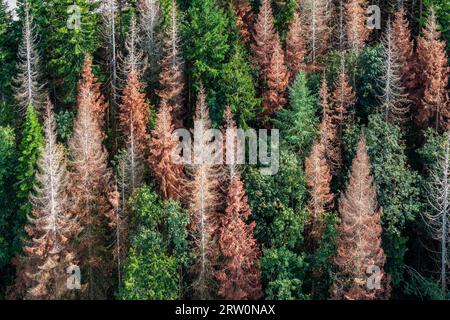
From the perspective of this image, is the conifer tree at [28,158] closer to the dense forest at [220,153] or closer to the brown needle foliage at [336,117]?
the dense forest at [220,153]

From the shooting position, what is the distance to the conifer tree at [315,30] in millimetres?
57375

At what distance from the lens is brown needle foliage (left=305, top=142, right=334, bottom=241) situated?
1877 inches

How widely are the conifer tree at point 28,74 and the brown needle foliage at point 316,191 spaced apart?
20.2 m

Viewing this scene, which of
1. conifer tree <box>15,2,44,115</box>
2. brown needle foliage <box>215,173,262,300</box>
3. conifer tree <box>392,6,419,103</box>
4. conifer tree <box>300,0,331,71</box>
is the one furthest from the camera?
conifer tree <box>300,0,331,71</box>

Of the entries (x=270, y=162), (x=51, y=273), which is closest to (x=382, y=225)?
(x=270, y=162)

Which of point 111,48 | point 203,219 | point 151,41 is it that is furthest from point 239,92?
point 111,48

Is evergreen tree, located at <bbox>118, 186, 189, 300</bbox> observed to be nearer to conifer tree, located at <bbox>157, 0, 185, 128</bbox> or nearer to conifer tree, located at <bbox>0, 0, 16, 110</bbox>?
conifer tree, located at <bbox>157, 0, 185, 128</bbox>

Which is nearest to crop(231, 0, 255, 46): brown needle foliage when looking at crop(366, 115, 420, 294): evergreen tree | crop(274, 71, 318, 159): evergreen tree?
crop(274, 71, 318, 159): evergreen tree

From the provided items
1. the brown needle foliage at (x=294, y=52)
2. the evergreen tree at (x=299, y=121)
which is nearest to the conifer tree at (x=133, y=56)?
the brown needle foliage at (x=294, y=52)

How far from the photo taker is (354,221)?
44.7 metres

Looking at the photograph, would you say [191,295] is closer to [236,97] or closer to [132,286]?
[132,286]

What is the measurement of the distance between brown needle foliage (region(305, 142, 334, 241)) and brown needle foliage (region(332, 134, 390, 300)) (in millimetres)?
2580

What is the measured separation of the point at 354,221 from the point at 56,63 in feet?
82.3

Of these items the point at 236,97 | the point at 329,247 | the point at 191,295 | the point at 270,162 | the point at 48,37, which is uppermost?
the point at 48,37
